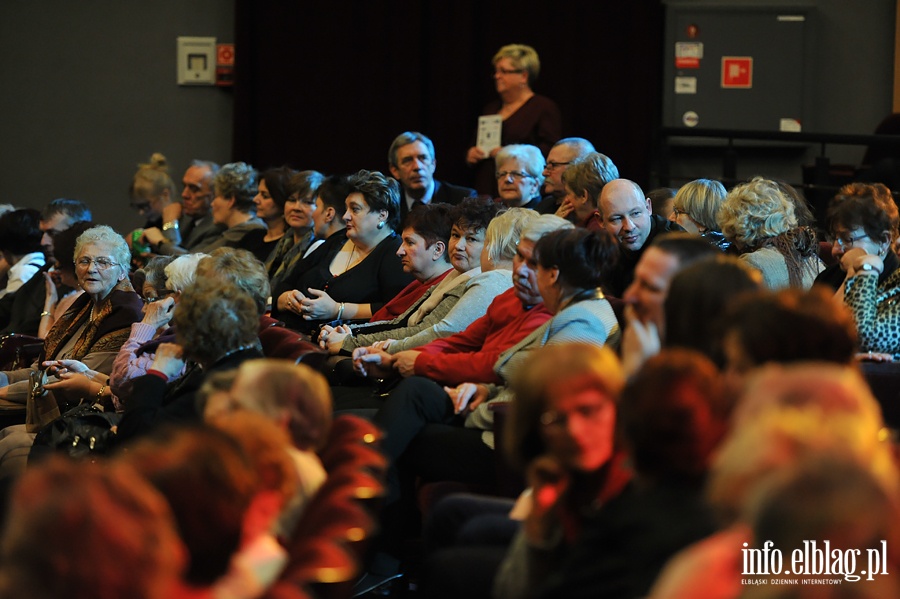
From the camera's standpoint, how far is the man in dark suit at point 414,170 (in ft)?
18.0

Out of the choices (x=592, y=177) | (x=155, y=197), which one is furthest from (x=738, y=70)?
(x=155, y=197)

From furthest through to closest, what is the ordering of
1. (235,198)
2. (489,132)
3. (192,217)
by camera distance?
(192,217), (489,132), (235,198)

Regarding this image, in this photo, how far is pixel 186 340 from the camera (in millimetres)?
3043

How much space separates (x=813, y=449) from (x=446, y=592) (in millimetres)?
960

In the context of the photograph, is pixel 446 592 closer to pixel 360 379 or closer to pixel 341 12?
pixel 360 379

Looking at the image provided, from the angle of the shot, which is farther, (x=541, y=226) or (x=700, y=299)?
(x=541, y=226)

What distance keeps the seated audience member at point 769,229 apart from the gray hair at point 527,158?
134 centimetres

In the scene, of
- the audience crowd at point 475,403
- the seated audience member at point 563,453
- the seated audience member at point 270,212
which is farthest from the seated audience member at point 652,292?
the seated audience member at point 270,212

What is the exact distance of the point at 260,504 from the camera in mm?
1708

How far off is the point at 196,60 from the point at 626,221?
5.14 meters

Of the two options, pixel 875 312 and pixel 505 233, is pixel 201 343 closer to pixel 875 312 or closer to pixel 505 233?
pixel 505 233

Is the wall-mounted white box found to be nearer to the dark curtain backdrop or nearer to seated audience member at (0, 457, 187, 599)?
the dark curtain backdrop

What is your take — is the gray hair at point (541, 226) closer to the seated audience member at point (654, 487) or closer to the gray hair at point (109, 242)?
the seated audience member at point (654, 487)

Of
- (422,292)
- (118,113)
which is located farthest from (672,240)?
(118,113)
